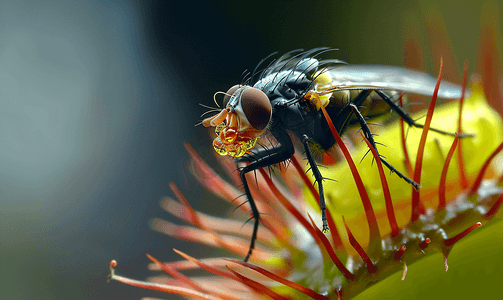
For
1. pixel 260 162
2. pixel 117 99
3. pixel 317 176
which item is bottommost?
pixel 317 176

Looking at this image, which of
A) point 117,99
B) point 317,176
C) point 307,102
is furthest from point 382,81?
point 117,99

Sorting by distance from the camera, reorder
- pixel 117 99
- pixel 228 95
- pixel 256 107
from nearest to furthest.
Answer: pixel 256 107 < pixel 228 95 < pixel 117 99

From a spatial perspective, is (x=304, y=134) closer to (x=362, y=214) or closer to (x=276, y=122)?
(x=276, y=122)

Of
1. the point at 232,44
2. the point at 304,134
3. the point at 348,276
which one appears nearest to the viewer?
the point at 348,276

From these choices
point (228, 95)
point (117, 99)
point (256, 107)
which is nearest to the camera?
point (256, 107)

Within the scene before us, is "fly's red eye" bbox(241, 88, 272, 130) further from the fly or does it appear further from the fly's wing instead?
the fly's wing

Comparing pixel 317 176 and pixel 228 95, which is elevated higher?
pixel 228 95

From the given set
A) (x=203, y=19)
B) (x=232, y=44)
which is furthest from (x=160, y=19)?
(x=232, y=44)

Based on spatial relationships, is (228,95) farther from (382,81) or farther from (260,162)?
(382,81)
